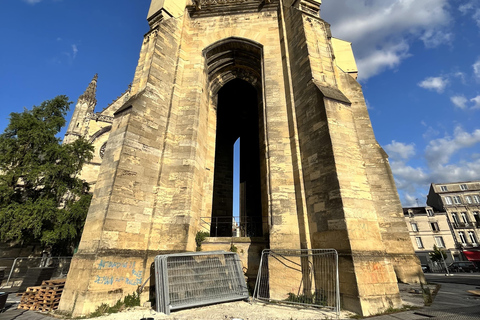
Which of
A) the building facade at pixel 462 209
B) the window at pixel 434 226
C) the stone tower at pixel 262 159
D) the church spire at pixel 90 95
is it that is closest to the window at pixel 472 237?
the building facade at pixel 462 209

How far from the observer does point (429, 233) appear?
101 ft

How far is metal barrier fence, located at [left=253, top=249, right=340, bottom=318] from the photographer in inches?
203

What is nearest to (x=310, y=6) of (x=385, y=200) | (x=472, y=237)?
(x=385, y=200)

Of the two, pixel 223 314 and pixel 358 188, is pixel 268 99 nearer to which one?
pixel 358 188

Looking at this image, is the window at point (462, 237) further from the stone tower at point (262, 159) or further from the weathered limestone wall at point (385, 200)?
the stone tower at point (262, 159)

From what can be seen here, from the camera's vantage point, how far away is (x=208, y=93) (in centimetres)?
1038

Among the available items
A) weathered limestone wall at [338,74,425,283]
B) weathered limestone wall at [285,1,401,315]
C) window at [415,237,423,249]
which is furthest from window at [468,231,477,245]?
weathered limestone wall at [285,1,401,315]

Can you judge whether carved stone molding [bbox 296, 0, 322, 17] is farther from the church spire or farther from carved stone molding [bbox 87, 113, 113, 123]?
the church spire

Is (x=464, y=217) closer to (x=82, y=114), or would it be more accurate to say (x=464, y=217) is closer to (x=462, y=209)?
(x=462, y=209)

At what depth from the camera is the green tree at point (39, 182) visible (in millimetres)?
11031

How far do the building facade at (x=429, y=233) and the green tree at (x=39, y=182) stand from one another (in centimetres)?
3625

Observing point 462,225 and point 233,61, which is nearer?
point 233,61

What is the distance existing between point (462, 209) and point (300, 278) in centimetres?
3861

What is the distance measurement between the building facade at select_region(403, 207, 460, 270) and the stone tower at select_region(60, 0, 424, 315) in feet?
101
